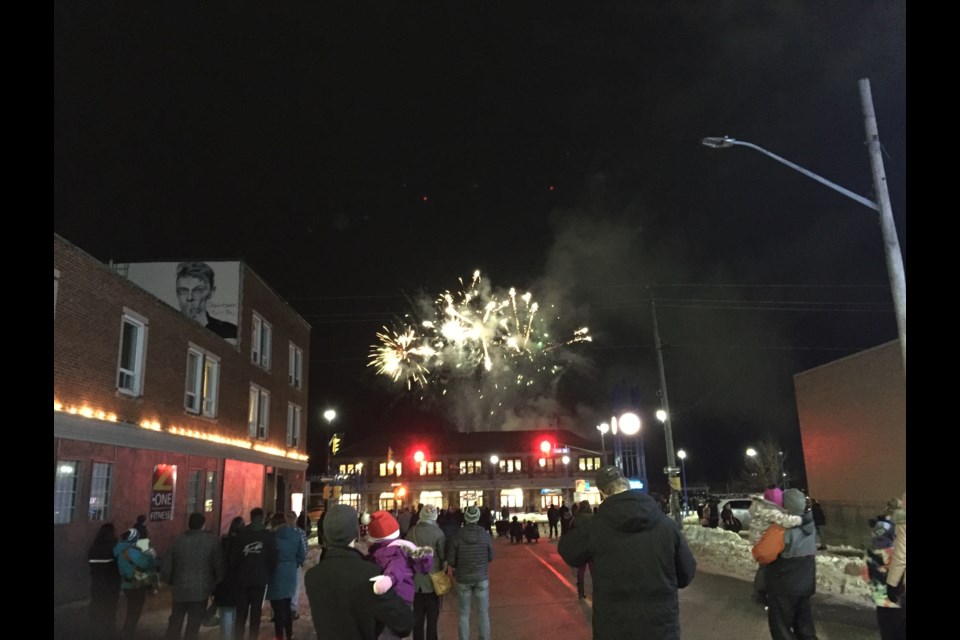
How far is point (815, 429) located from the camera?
27.1 metres

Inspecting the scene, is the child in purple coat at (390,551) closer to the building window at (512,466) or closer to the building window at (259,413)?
the building window at (259,413)

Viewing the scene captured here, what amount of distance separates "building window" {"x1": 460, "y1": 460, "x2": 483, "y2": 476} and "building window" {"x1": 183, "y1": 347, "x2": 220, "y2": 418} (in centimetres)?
5233

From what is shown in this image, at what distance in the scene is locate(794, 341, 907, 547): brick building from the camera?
74.2 feet

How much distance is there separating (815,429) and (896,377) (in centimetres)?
524

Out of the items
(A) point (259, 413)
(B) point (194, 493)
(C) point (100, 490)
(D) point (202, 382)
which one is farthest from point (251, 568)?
(A) point (259, 413)

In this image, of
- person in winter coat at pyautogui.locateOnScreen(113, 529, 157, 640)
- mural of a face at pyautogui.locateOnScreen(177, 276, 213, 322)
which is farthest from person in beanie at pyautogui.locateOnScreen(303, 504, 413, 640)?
mural of a face at pyautogui.locateOnScreen(177, 276, 213, 322)

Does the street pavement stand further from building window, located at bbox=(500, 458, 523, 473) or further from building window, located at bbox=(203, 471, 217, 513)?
building window, located at bbox=(500, 458, 523, 473)

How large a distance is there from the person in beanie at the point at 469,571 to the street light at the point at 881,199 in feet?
22.2

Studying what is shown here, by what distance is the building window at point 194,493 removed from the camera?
65.5ft

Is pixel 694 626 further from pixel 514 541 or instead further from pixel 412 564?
pixel 514 541

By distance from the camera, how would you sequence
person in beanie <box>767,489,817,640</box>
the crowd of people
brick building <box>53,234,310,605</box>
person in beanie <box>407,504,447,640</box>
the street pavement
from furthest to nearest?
brick building <box>53,234,310,605</box> → the street pavement → person in beanie <box>407,504,447,640</box> → person in beanie <box>767,489,817,640</box> → the crowd of people
